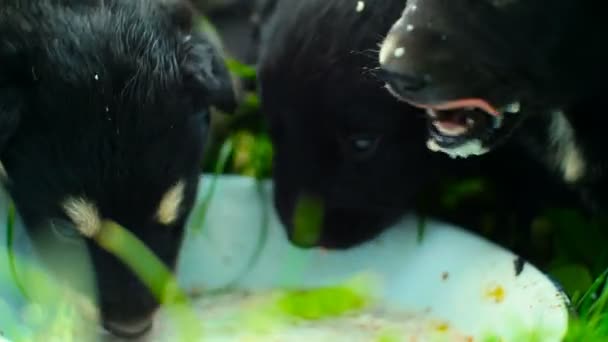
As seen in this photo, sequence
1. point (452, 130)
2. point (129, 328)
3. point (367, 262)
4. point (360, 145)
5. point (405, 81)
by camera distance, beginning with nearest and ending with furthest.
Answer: point (405, 81) → point (452, 130) → point (129, 328) → point (360, 145) → point (367, 262)

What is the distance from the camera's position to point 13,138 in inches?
61.1

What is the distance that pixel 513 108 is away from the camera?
1.53m

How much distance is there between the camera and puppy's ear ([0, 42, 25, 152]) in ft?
4.87

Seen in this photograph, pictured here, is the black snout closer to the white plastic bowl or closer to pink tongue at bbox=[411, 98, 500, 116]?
the white plastic bowl

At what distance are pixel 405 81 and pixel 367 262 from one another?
0.57m

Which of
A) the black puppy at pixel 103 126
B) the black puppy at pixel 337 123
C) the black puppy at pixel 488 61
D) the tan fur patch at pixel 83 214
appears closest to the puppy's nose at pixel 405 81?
the black puppy at pixel 488 61

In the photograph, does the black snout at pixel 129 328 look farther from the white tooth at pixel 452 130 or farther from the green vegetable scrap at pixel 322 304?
the white tooth at pixel 452 130

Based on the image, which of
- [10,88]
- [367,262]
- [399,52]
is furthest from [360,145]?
[10,88]

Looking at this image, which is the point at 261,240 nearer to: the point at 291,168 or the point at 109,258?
the point at 291,168

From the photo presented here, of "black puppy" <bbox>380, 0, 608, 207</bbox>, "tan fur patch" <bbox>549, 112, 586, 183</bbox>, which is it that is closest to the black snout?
"black puppy" <bbox>380, 0, 608, 207</bbox>

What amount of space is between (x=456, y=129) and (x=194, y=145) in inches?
17.3

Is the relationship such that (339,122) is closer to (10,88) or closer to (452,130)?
(452,130)

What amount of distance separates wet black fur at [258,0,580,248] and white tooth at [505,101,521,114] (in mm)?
255

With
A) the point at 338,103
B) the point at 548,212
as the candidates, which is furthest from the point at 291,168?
the point at 548,212
